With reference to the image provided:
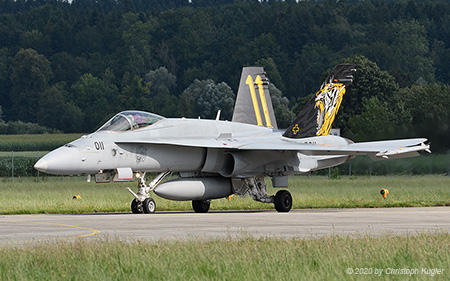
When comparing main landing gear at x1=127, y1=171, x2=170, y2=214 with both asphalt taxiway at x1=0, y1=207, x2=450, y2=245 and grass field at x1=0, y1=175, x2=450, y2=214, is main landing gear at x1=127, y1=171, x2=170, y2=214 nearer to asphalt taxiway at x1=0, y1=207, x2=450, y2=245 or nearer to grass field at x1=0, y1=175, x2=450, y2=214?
asphalt taxiway at x1=0, y1=207, x2=450, y2=245

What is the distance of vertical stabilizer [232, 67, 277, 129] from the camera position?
88.4 ft

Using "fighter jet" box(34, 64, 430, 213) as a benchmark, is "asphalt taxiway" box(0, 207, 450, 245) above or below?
below

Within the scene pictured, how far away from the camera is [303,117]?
79.2ft

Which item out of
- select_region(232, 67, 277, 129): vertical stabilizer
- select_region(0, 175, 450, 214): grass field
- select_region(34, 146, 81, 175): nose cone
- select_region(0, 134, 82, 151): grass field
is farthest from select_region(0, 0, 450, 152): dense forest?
select_region(34, 146, 81, 175): nose cone

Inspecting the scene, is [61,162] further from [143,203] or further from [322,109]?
[322,109]

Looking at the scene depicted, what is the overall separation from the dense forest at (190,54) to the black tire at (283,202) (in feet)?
235

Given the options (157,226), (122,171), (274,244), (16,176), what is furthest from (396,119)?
(274,244)

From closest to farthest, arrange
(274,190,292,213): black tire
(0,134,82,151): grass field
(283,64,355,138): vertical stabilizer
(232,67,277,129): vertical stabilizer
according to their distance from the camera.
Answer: (274,190,292,213): black tire → (283,64,355,138): vertical stabilizer → (232,67,277,129): vertical stabilizer → (0,134,82,151): grass field

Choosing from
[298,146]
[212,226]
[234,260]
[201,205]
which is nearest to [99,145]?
[201,205]

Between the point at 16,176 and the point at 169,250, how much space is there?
37.0 metres

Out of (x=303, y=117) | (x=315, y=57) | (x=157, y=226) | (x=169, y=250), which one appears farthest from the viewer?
(x=315, y=57)

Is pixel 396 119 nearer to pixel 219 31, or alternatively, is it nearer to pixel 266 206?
pixel 266 206
